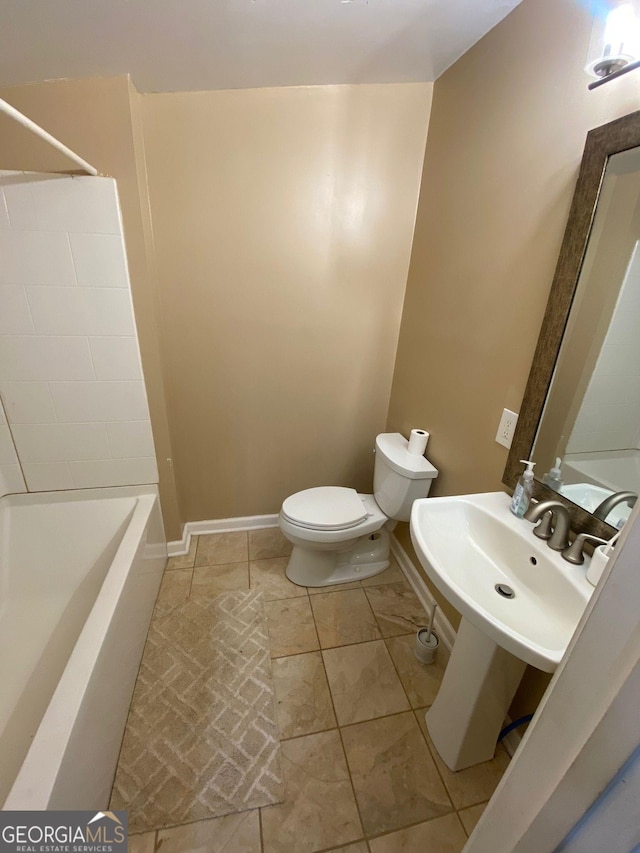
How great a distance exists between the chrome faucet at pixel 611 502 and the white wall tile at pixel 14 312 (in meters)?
2.05

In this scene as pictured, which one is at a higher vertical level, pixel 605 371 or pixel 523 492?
pixel 605 371

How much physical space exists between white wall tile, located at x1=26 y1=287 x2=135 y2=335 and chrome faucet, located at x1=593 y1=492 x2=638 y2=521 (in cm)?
176

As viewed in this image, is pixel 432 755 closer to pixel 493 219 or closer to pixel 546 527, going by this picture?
pixel 546 527

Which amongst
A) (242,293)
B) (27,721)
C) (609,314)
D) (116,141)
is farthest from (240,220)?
(27,721)

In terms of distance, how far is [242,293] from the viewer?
1.69 m

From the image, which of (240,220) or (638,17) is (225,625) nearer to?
(240,220)

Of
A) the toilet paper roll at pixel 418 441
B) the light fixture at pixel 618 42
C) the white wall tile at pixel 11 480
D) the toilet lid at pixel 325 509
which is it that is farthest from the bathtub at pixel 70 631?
the light fixture at pixel 618 42

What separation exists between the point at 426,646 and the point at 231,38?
227 cm

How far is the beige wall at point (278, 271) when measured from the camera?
147 cm

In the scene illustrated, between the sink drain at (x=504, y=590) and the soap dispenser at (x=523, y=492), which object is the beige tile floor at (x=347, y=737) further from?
the soap dispenser at (x=523, y=492)

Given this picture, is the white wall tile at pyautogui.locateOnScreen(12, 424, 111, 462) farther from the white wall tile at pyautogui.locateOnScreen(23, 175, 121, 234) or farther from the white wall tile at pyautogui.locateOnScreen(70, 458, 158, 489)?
the white wall tile at pyautogui.locateOnScreen(23, 175, 121, 234)

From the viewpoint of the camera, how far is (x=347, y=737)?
1.24 metres

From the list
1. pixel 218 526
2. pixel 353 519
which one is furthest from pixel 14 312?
pixel 353 519

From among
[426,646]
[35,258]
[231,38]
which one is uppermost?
[231,38]
